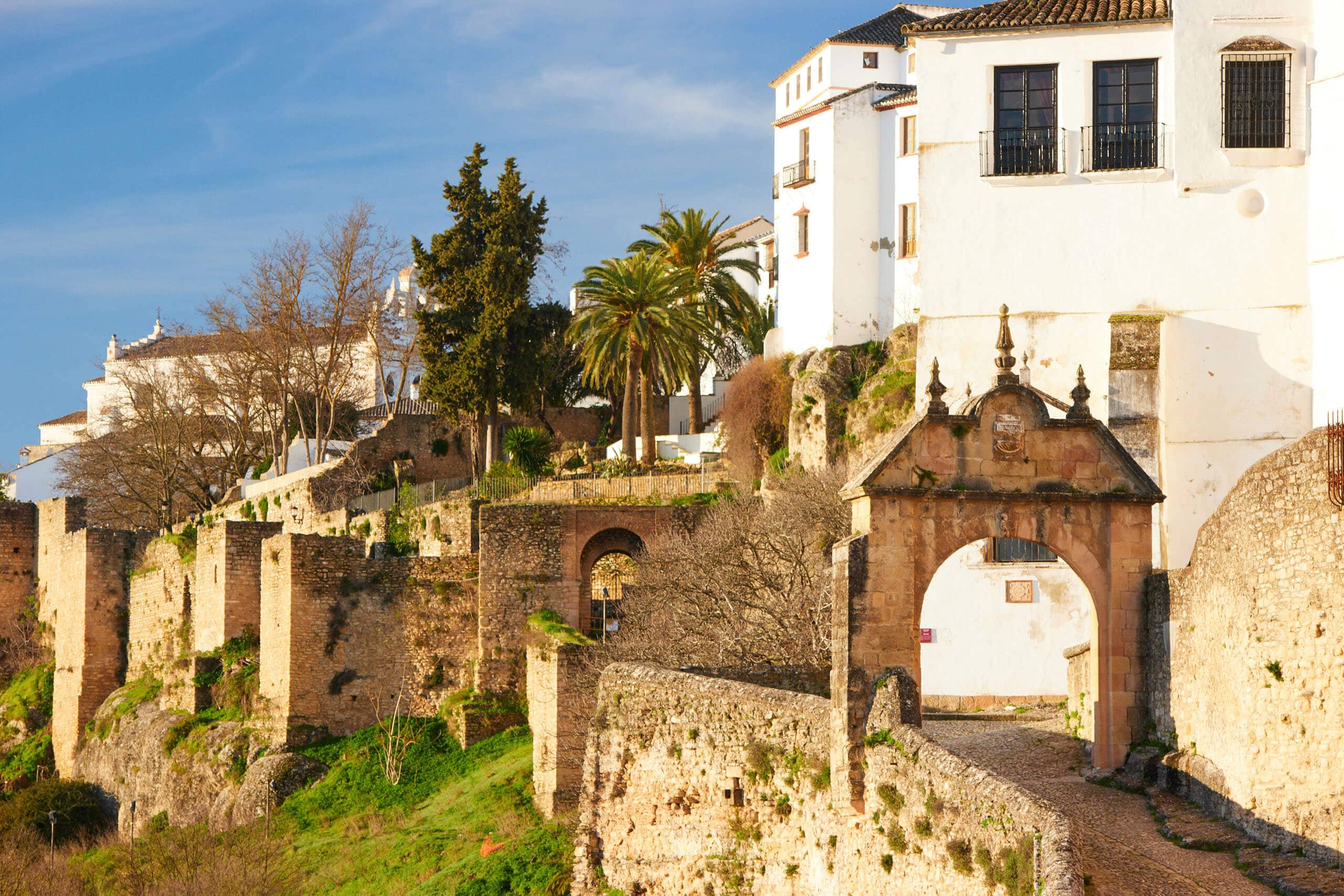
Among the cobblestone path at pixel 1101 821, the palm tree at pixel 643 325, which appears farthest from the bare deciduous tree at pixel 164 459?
the cobblestone path at pixel 1101 821

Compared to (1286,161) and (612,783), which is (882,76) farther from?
(612,783)

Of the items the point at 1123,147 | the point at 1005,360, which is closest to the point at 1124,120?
the point at 1123,147

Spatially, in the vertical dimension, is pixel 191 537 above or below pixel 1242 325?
below

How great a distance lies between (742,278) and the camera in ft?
219

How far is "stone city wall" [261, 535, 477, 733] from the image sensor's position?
38188mm

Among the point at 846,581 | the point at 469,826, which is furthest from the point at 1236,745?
the point at 469,826

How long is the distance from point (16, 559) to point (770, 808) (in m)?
40.3

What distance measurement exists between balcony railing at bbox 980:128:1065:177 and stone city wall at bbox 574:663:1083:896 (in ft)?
37.4

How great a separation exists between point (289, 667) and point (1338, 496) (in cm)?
2649

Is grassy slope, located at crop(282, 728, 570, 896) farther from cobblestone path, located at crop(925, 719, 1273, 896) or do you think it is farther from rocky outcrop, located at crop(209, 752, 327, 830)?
cobblestone path, located at crop(925, 719, 1273, 896)

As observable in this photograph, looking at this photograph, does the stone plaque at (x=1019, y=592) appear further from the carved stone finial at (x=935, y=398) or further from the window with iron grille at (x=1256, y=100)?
the carved stone finial at (x=935, y=398)

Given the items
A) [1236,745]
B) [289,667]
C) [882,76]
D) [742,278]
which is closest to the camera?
[1236,745]

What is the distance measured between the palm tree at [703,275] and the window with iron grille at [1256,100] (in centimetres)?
2268

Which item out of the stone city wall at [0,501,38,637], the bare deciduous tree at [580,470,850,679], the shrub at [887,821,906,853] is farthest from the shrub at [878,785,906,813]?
the stone city wall at [0,501,38,637]
